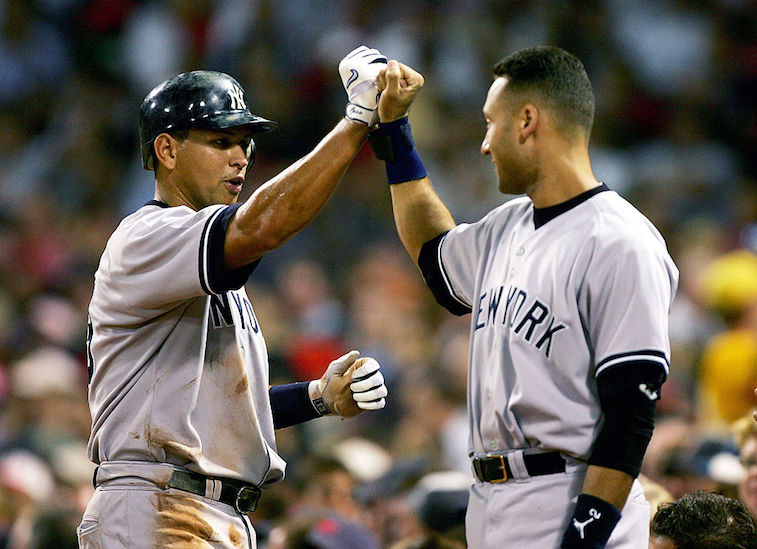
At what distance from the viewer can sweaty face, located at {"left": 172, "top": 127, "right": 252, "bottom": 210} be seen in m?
3.77

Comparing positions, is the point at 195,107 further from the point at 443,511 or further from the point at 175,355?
the point at 443,511

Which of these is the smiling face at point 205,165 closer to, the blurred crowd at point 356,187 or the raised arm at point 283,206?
the raised arm at point 283,206

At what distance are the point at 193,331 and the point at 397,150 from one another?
0.88m

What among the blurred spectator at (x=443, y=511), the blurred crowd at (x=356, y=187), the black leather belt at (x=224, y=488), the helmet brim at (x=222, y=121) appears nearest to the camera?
the black leather belt at (x=224, y=488)

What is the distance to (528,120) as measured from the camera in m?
3.44

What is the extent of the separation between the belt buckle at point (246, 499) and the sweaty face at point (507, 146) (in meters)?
1.18

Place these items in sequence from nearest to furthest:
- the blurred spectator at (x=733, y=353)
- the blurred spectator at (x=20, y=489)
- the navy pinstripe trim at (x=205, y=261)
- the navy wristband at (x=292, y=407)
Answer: the navy pinstripe trim at (x=205, y=261) → the navy wristband at (x=292, y=407) → the blurred spectator at (x=733, y=353) → the blurred spectator at (x=20, y=489)

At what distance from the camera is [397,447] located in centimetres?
784

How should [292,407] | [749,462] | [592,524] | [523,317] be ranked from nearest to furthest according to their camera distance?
[592,524] → [523,317] → [292,407] → [749,462]

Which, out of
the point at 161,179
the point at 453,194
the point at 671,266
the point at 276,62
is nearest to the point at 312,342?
the point at 453,194

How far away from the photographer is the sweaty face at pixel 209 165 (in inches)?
149

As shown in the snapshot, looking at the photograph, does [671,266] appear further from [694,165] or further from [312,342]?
[694,165]

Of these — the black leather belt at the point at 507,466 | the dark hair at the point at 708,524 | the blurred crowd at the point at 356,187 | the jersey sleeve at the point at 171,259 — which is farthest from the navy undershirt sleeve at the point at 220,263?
the blurred crowd at the point at 356,187

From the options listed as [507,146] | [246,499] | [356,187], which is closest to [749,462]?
[507,146]
